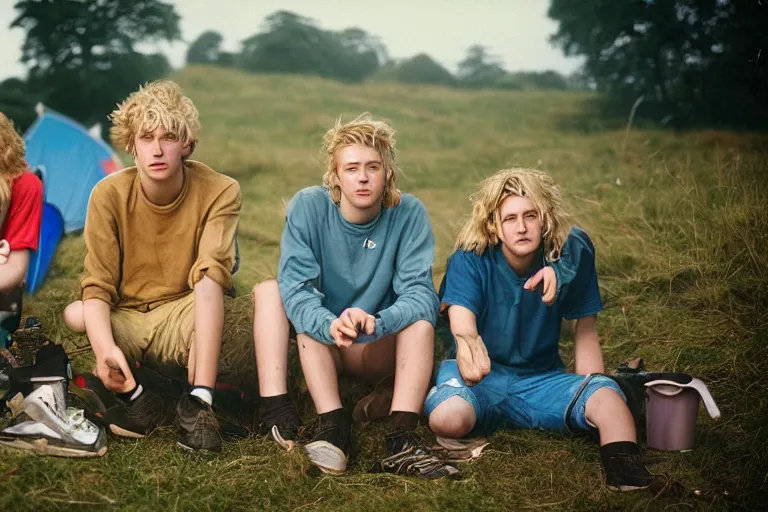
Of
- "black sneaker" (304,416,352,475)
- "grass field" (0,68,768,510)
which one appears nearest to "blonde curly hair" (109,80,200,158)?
"grass field" (0,68,768,510)

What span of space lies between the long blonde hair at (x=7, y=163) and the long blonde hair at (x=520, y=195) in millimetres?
2023

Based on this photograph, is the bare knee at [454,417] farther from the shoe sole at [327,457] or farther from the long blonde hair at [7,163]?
the long blonde hair at [7,163]

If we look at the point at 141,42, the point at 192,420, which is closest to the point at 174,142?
the point at 192,420

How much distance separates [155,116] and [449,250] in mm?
2374

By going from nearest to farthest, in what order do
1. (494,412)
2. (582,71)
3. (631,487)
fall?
(631,487), (494,412), (582,71)

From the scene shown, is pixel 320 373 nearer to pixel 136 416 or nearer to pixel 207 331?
pixel 207 331

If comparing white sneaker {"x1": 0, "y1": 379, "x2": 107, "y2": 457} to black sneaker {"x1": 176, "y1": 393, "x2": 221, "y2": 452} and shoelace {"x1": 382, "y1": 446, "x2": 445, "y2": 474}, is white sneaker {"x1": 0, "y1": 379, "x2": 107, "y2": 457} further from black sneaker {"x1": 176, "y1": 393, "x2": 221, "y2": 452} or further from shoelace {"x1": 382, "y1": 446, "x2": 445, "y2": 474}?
shoelace {"x1": 382, "y1": 446, "x2": 445, "y2": 474}

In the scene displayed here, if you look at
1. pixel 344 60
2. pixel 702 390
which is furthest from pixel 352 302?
pixel 344 60

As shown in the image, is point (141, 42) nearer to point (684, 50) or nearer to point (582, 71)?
point (582, 71)

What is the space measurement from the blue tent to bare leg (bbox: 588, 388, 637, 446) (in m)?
3.82

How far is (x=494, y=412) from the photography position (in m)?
3.59

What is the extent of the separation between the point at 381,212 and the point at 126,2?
4114mm

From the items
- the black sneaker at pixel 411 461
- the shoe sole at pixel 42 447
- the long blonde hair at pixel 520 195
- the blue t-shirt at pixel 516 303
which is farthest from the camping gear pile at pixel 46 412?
the long blonde hair at pixel 520 195

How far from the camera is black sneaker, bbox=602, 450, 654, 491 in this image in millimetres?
3029
